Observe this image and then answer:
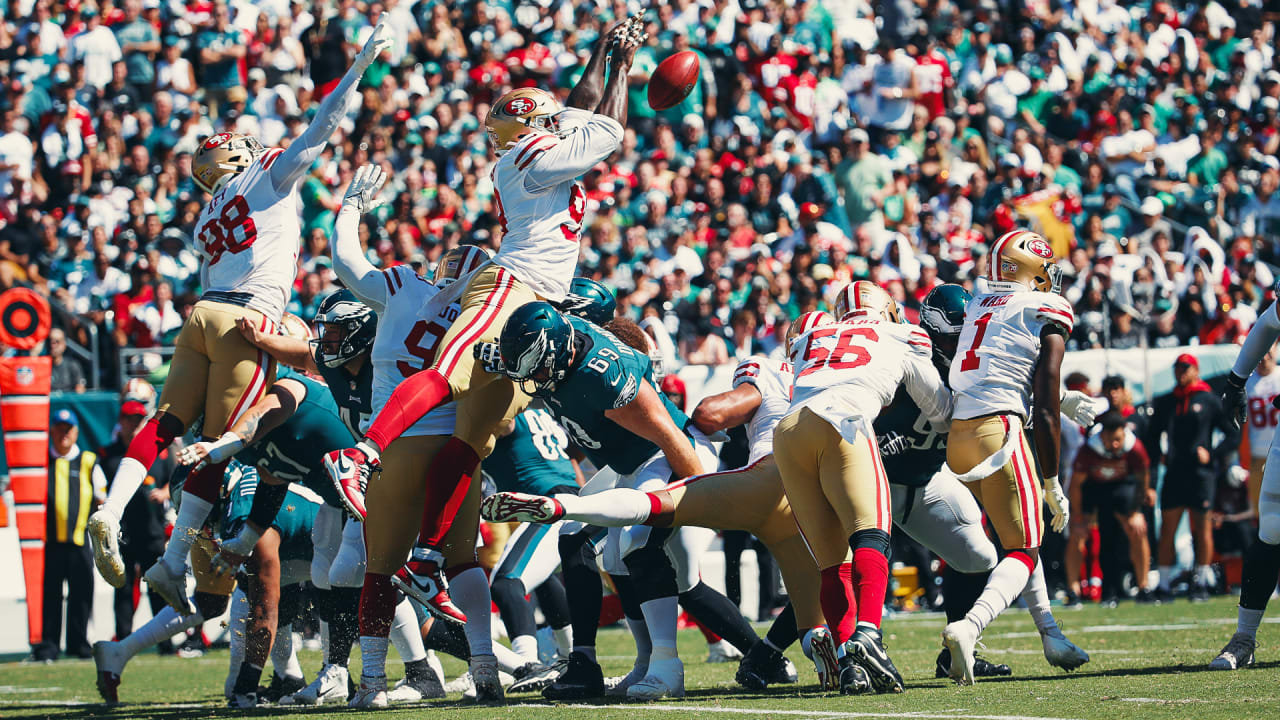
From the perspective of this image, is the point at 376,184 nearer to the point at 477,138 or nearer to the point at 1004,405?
the point at 1004,405

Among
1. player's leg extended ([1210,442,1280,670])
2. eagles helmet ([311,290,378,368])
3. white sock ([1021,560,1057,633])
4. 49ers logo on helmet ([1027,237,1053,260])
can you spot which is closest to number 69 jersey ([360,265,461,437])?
eagles helmet ([311,290,378,368])

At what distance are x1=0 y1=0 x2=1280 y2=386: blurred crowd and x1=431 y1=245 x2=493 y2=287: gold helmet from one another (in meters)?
5.94

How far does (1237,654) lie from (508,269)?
3397mm

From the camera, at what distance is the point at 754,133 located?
17.6 m

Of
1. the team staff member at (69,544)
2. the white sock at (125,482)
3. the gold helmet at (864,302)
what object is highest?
the gold helmet at (864,302)

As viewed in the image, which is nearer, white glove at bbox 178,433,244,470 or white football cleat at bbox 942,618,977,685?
white football cleat at bbox 942,618,977,685

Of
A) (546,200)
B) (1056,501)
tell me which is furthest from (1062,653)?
(546,200)

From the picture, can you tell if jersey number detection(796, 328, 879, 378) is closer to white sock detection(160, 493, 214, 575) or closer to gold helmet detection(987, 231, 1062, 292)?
gold helmet detection(987, 231, 1062, 292)

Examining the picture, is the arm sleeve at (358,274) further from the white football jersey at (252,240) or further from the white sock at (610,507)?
the white sock at (610,507)

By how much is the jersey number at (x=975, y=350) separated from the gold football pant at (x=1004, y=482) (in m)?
0.23

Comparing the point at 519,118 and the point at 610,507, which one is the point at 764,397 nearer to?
the point at 610,507

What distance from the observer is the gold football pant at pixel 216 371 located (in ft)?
24.3

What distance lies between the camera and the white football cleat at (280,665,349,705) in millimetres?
6953

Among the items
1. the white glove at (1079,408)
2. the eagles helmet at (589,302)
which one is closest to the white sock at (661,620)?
the eagles helmet at (589,302)
